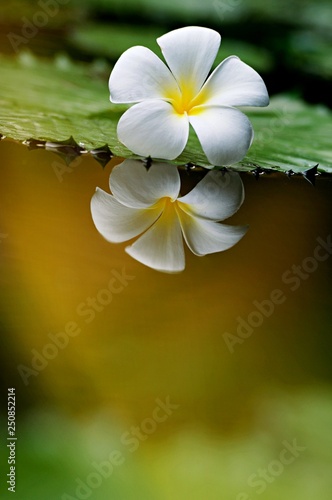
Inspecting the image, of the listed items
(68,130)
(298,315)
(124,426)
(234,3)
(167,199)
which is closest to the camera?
(124,426)

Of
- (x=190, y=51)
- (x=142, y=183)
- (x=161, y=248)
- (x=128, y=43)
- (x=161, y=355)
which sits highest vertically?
(x=128, y=43)

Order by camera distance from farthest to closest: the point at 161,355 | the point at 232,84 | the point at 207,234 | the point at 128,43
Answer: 1. the point at 128,43
2. the point at 232,84
3. the point at 207,234
4. the point at 161,355

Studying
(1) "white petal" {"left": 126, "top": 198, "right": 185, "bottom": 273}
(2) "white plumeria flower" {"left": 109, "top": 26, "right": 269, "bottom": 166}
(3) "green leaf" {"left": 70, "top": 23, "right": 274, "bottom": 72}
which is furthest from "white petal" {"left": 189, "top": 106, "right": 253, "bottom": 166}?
(3) "green leaf" {"left": 70, "top": 23, "right": 274, "bottom": 72}

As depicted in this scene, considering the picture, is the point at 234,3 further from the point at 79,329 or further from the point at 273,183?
the point at 79,329

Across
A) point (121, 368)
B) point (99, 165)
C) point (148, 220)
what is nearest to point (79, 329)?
point (121, 368)

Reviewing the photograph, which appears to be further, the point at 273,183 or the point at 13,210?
the point at 273,183

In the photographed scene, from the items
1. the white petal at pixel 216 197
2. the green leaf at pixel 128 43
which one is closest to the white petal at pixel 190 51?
the white petal at pixel 216 197

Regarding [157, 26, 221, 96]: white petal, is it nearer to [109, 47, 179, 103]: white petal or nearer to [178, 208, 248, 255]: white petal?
[109, 47, 179, 103]: white petal

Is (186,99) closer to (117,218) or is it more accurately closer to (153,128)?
(153,128)

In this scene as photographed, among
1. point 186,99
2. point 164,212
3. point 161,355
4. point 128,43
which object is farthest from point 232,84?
point 128,43
